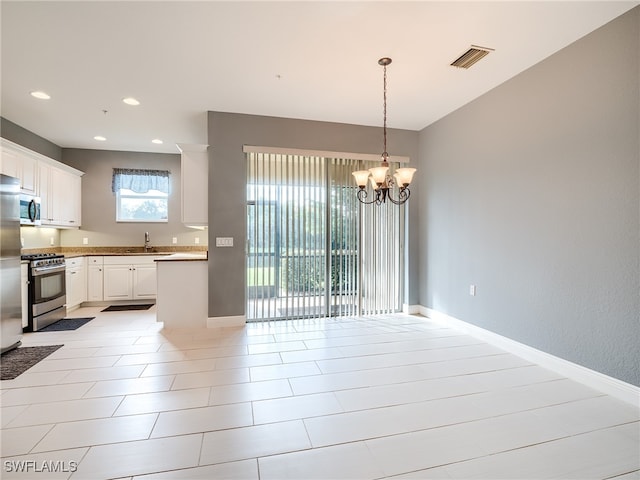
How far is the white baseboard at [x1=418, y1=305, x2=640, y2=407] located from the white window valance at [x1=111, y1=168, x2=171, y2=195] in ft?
18.5

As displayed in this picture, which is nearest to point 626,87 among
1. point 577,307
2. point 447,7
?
point 447,7

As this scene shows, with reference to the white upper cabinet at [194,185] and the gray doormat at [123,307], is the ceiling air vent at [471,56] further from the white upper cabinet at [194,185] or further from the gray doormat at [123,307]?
the gray doormat at [123,307]

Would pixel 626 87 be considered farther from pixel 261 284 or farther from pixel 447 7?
pixel 261 284

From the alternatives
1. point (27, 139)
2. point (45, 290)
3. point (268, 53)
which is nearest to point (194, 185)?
point (268, 53)

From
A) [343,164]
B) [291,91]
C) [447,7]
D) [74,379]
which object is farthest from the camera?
[343,164]

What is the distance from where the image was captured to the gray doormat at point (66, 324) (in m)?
3.86

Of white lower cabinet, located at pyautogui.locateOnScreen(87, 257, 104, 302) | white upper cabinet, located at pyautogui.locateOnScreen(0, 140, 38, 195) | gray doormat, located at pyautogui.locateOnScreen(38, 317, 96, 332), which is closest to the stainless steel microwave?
white upper cabinet, located at pyautogui.locateOnScreen(0, 140, 38, 195)

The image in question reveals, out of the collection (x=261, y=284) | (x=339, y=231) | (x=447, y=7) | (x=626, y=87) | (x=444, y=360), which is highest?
(x=447, y=7)

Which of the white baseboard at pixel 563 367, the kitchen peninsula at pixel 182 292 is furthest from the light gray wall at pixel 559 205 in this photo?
the kitchen peninsula at pixel 182 292

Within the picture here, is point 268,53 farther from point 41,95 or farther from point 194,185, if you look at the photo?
point 41,95

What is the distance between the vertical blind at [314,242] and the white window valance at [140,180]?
2.73 meters

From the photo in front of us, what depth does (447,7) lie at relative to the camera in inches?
84.3

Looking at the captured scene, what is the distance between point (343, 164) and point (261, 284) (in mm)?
2077

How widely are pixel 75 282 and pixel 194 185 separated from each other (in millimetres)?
2730
